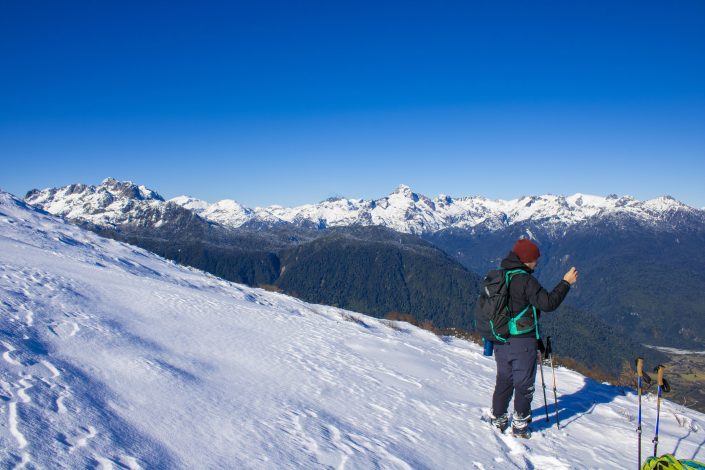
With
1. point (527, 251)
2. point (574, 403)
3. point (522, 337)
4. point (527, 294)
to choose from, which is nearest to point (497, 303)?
point (527, 294)

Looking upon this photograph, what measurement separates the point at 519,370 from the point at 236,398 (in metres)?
4.82

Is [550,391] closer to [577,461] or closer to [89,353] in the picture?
[577,461]

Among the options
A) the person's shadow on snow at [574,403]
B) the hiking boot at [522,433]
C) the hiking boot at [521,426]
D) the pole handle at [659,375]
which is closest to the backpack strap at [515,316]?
the hiking boot at [521,426]

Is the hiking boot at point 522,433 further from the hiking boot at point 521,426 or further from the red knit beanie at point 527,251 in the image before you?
the red knit beanie at point 527,251

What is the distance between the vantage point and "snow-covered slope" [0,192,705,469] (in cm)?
512

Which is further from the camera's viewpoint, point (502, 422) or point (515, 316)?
point (502, 422)

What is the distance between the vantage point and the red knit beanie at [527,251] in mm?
7459

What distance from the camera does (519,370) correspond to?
7.59 metres

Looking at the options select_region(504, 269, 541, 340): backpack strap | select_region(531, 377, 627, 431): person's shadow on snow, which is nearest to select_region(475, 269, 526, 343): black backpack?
select_region(504, 269, 541, 340): backpack strap

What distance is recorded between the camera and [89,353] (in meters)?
7.73

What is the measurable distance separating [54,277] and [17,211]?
24855 millimetres

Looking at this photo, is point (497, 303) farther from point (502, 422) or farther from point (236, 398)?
point (236, 398)

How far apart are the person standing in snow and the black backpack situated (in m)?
0.08

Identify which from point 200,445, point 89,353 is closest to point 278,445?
point 200,445
